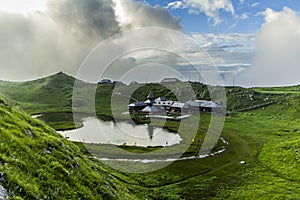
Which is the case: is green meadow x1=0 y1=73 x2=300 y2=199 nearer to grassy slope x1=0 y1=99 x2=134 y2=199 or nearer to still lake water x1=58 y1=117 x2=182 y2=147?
grassy slope x1=0 y1=99 x2=134 y2=199

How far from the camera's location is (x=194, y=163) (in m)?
54.8

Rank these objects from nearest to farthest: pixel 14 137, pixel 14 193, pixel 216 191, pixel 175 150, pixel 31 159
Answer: pixel 14 193
pixel 31 159
pixel 14 137
pixel 216 191
pixel 175 150

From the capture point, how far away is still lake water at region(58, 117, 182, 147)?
7469 centimetres

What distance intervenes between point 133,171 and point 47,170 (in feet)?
112

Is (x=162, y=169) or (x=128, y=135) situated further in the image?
(x=128, y=135)

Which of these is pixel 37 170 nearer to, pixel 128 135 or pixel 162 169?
pixel 162 169

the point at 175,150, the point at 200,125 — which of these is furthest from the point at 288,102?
the point at 175,150

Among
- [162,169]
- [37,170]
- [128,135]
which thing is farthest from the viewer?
[128,135]

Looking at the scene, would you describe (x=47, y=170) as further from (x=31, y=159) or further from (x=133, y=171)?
(x=133, y=171)

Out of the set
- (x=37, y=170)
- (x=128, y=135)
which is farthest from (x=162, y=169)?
(x=37, y=170)

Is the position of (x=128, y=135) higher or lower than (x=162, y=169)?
higher

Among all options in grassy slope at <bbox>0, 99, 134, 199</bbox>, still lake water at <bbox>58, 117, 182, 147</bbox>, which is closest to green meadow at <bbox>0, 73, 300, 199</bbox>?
grassy slope at <bbox>0, 99, 134, 199</bbox>

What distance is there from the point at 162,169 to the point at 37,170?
3902cm

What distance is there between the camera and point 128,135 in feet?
276
